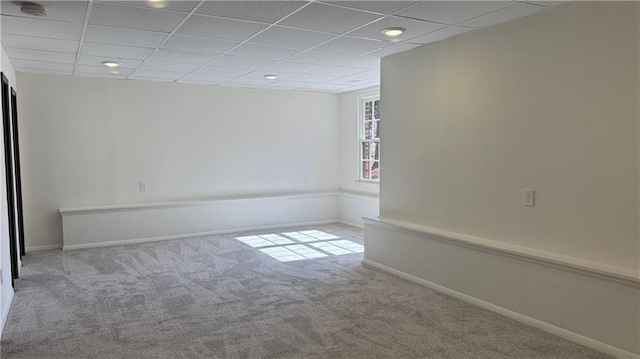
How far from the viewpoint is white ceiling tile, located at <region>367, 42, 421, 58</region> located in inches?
167

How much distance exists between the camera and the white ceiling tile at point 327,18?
3.14 metres

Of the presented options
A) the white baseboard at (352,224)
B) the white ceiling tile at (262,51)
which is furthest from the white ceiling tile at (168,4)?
the white baseboard at (352,224)

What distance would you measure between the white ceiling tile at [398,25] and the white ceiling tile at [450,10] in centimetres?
11

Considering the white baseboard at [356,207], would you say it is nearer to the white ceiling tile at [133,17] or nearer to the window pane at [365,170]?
the window pane at [365,170]

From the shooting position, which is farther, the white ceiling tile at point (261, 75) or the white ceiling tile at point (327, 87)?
the white ceiling tile at point (327, 87)

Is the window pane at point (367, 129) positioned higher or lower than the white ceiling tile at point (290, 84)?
lower

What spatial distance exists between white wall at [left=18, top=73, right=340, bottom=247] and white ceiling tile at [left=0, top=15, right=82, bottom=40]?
2.47 metres

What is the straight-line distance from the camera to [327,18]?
10.9 feet

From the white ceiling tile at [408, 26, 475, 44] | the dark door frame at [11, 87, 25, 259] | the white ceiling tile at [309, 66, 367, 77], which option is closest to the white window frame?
the white ceiling tile at [309, 66, 367, 77]

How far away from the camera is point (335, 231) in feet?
23.3

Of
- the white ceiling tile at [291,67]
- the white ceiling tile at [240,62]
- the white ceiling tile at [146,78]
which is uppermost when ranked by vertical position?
the white ceiling tile at [146,78]

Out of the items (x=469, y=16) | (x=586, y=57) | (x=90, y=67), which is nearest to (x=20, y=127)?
(x=90, y=67)

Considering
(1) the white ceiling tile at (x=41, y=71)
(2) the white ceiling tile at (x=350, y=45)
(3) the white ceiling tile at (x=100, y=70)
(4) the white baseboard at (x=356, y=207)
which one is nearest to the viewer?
(2) the white ceiling tile at (x=350, y=45)

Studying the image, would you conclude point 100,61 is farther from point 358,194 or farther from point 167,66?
point 358,194
